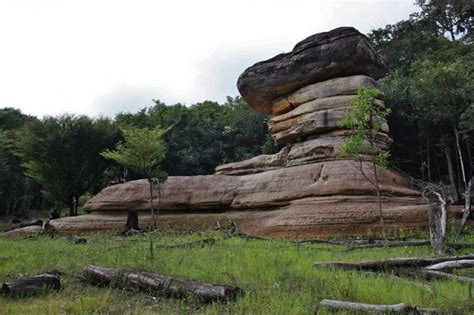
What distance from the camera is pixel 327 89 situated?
80.8ft

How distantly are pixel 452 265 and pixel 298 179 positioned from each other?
1374 cm

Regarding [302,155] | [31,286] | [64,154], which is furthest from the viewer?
[64,154]

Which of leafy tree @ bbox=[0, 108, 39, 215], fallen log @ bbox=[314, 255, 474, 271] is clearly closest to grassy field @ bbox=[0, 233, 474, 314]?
fallen log @ bbox=[314, 255, 474, 271]

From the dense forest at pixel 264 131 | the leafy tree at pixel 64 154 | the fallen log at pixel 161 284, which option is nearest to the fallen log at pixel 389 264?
the fallen log at pixel 161 284

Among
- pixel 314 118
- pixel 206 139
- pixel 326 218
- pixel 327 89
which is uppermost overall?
pixel 327 89

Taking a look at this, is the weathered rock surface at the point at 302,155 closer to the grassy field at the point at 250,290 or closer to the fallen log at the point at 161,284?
the grassy field at the point at 250,290

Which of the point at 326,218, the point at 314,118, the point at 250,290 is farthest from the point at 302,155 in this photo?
the point at 250,290

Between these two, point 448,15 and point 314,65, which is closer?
point 314,65

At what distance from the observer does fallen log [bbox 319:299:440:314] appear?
5.12 metres

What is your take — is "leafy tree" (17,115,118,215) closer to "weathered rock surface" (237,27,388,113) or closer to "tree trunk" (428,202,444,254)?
"weathered rock surface" (237,27,388,113)

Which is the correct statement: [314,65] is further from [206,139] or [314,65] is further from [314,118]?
[206,139]

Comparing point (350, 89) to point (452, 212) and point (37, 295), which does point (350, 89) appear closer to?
point (452, 212)

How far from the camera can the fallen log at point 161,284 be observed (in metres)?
6.40

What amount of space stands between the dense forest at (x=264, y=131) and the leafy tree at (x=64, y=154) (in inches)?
3.0
